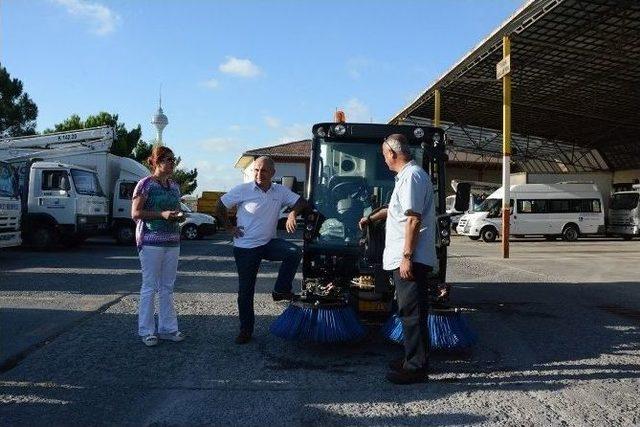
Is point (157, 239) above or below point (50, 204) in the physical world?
below

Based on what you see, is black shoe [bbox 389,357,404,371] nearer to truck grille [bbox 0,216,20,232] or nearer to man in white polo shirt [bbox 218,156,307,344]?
man in white polo shirt [bbox 218,156,307,344]

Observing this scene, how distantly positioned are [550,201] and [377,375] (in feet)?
76.7

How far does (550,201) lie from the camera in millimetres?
25547

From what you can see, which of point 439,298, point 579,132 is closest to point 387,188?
point 439,298

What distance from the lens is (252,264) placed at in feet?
17.5

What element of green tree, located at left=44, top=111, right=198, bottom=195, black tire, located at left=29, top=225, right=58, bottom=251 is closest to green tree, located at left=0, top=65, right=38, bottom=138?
green tree, located at left=44, top=111, right=198, bottom=195

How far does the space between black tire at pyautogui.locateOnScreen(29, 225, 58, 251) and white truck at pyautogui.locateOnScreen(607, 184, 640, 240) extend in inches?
951

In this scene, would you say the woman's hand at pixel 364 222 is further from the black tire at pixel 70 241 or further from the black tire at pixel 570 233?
the black tire at pixel 570 233

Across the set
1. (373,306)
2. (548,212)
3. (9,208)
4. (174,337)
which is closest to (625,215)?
(548,212)

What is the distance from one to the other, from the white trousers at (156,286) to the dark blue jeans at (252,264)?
25.7 inches

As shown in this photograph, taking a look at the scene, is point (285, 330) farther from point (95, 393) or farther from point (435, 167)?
point (435, 167)

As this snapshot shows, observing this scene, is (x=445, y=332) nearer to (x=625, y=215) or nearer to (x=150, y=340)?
(x=150, y=340)

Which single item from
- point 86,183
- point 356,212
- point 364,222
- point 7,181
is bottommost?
point 364,222

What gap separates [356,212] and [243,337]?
1813 millimetres
